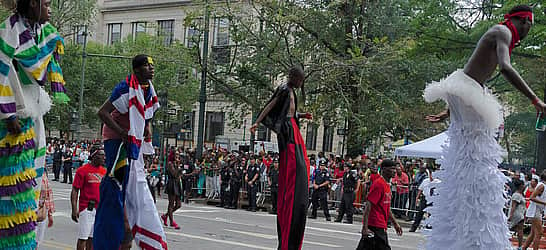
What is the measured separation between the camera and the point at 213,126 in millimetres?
54531

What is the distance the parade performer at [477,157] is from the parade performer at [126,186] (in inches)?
101

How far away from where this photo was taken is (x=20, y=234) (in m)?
4.69

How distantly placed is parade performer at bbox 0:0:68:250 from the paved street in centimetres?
624

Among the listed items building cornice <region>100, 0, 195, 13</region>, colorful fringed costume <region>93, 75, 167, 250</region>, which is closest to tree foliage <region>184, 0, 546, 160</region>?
colorful fringed costume <region>93, 75, 167, 250</region>

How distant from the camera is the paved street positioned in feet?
39.2

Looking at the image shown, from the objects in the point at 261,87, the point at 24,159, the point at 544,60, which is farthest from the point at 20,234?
the point at 544,60

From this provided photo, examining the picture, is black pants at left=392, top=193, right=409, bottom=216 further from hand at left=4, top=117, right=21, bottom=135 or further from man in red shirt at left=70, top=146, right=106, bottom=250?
hand at left=4, top=117, right=21, bottom=135

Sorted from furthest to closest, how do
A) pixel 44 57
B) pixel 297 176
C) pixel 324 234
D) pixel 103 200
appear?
pixel 324 234
pixel 297 176
pixel 103 200
pixel 44 57

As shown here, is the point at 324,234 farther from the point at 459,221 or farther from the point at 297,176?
the point at 459,221

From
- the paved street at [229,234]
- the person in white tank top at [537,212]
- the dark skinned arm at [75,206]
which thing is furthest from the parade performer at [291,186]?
the person in white tank top at [537,212]

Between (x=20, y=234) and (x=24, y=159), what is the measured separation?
523 mm

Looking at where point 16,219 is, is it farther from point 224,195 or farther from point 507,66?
point 224,195

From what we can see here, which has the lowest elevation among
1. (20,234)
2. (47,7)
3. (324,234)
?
(324,234)

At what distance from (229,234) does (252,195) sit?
30.2ft
